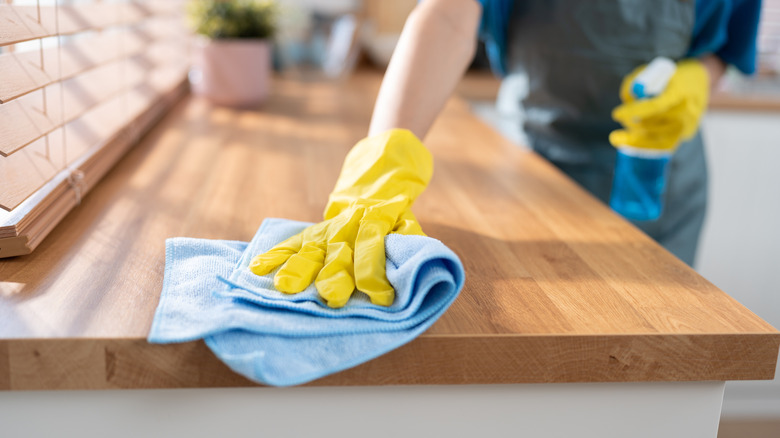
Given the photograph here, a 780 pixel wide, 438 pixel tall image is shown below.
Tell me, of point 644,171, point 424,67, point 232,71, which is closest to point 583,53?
point 644,171

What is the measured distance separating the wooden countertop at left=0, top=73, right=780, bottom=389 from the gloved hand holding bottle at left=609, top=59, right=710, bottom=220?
0.18m

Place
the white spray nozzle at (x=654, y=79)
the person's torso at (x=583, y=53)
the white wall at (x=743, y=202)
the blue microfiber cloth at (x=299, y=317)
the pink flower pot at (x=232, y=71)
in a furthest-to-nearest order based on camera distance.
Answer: the white wall at (x=743, y=202) < the pink flower pot at (x=232, y=71) < the person's torso at (x=583, y=53) < the white spray nozzle at (x=654, y=79) < the blue microfiber cloth at (x=299, y=317)

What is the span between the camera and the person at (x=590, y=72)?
98 centimetres

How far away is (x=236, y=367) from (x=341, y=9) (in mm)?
2630

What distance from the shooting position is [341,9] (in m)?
2.98

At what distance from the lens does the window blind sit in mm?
736

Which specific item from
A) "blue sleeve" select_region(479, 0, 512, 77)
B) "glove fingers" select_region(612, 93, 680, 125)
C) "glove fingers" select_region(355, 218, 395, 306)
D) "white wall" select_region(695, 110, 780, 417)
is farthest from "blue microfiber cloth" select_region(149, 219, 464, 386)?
"white wall" select_region(695, 110, 780, 417)

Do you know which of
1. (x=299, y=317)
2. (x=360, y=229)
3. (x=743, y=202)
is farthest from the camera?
(x=743, y=202)

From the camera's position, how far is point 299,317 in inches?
24.4

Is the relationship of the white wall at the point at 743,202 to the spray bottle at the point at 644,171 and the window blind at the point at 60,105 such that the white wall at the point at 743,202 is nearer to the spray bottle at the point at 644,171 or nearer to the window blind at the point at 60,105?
the spray bottle at the point at 644,171

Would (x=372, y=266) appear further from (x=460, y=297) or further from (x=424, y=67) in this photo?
(x=424, y=67)

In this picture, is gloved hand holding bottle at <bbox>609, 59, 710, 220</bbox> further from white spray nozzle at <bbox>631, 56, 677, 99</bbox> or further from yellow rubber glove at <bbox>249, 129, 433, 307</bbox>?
yellow rubber glove at <bbox>249, 129, 433, 307</bbox>

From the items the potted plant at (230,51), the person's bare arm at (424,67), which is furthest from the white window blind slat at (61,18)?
the person's bare arm at (424,67)

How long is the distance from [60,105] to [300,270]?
0.47m
